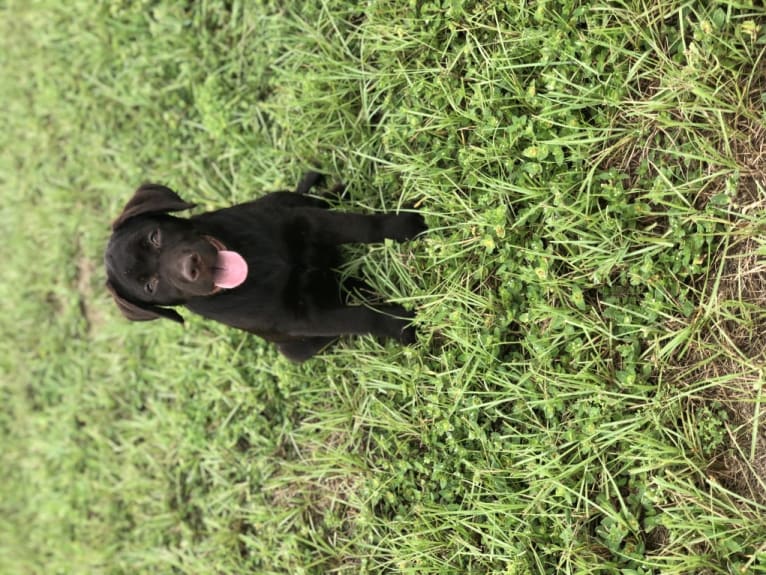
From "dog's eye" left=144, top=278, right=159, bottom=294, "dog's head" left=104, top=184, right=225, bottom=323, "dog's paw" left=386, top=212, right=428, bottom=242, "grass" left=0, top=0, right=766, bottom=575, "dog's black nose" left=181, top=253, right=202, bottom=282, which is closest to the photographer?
"grass" left=0, top=0, right=766, bottom=575

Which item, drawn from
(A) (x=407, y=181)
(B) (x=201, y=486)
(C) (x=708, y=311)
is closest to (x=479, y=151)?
(A) (x=407, y=181)

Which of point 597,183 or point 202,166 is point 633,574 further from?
point 202,166

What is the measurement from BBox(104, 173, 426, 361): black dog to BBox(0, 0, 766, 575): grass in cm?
27

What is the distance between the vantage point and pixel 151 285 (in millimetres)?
2982

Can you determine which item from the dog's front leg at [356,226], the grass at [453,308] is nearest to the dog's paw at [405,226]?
the dog's front leg at [356,226]

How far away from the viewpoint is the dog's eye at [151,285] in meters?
2.97

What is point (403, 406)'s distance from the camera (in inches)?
130

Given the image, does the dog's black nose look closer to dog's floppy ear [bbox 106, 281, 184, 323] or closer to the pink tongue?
the pink tongue

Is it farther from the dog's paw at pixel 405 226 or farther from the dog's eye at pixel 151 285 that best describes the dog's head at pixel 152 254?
the dog's paw at pixel 405 226

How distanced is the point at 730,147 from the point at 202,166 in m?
3.29

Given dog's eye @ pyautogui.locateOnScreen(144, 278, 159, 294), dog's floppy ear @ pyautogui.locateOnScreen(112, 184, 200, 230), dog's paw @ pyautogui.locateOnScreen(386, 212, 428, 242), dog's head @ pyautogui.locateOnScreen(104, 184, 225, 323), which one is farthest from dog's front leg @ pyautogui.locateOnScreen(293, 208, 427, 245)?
dog's eye @ pyautogui.locateOnScreen(144, 278, 159, 294)

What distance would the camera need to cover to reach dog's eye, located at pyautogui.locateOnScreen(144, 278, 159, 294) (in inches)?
117

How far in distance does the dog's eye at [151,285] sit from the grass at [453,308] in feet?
Result: 3.57

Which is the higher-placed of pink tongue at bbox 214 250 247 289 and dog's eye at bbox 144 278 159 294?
pink tongue at bbox 214 250 247 289
